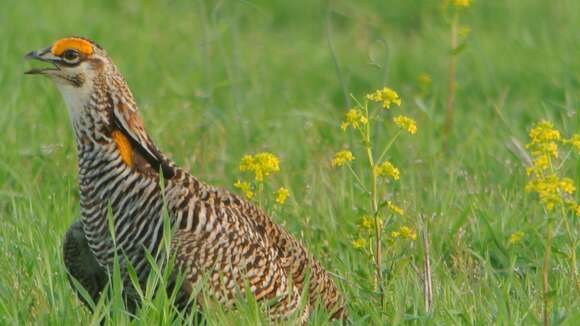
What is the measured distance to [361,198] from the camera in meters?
6.48

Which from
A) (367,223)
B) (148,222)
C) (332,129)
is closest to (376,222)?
(367,223)

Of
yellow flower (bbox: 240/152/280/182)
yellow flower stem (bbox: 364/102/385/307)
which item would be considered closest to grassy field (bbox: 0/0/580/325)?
yellow flower stem (bbox: 364/102/385/307)

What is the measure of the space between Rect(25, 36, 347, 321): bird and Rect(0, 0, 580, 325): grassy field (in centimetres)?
16

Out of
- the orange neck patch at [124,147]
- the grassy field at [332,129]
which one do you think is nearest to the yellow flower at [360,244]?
the grassy field at [332,129]

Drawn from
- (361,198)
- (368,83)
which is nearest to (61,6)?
(368,83)

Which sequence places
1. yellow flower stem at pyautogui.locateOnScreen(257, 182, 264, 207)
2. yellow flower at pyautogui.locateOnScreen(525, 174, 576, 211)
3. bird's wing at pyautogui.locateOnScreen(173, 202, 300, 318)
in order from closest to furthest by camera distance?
yellow flower at pyautogui.locateOnScreen(525, 174, 576, 211)
bird's wing at pyautogui.locateOnScreen(173, 202, 300, 318)
yellow flower stem at pyautogui.locateOnScreen(257, 182, 264, 207)

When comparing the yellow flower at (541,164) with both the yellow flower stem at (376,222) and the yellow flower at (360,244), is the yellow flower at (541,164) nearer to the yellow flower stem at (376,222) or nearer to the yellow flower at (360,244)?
the yellow flower stem at (376,222)

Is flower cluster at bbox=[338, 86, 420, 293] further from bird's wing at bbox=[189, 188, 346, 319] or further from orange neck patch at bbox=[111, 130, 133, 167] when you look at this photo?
orange neck patch at bbox=[111, 130, 133, 167]

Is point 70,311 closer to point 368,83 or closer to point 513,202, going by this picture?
point 513,202

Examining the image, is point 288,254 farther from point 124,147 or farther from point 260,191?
point 124,147

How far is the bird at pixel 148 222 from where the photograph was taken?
Result: 4.94 meters

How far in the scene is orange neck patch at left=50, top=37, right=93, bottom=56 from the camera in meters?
5.33

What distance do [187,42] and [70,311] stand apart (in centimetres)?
535

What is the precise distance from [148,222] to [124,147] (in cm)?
43
